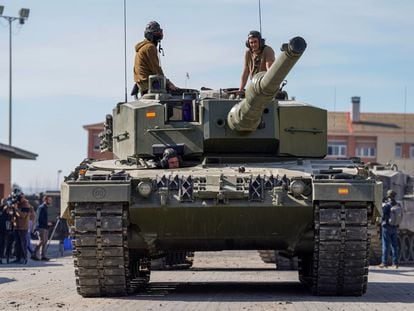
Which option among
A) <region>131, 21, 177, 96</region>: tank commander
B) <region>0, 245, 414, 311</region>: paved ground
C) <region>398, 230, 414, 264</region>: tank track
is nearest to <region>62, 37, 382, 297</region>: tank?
<region>0, 245, 414, 311</region>: paved ground

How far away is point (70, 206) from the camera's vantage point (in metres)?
16.6

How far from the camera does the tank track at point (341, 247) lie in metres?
16.1

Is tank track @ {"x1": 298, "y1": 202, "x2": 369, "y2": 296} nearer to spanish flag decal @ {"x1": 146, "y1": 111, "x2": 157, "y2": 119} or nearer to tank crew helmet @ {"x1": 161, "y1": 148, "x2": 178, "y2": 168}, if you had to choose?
tank crew helmet @ {"x1": 161, "y1": 148, "x2": 178, "y2": 168}

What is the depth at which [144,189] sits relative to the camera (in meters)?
16.3

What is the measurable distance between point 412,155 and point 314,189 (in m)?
88.2

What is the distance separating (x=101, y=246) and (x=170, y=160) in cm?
204

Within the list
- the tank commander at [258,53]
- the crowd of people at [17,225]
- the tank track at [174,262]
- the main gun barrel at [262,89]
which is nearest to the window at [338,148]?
the crowd of people at [17,225]

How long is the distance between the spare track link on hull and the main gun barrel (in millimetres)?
1686

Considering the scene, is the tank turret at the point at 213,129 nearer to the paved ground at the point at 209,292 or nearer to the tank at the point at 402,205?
the paved ground at the point at 209,292

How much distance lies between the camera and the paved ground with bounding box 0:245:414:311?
1505 cm

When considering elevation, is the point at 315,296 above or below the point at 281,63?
below

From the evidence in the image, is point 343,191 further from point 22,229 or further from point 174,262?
point 22,229

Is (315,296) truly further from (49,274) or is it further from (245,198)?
(49,274)

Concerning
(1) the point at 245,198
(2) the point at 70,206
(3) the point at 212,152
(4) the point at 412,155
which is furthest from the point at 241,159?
(4) the point at 412,155
